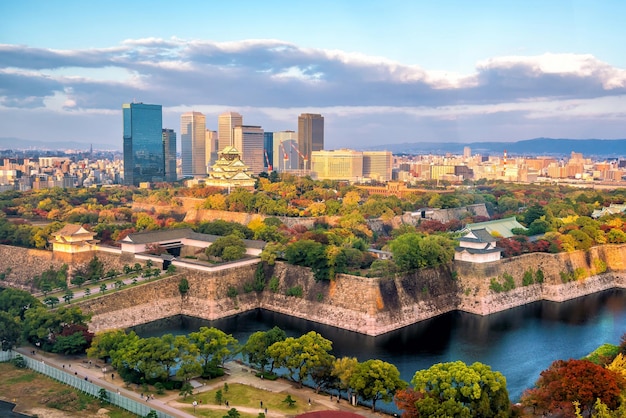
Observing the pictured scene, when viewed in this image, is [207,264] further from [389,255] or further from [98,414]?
[98,414]

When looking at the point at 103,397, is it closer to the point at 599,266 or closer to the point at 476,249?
the point at 476,249

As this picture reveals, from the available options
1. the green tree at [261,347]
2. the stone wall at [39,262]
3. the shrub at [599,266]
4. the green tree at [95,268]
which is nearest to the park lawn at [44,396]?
the green tree at [261,347]

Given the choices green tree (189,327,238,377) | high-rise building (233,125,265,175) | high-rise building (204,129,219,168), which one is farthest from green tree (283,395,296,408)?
high-rise building (204,129,219,168)

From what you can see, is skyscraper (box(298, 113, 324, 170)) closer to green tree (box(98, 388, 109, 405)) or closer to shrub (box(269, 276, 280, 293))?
shrub (box(269, 276, 280, 293))

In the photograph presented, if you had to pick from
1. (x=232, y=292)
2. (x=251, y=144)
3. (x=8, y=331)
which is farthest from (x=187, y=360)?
(x=251, y=144)

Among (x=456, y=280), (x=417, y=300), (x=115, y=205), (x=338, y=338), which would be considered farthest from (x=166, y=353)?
(x=115, y=205)

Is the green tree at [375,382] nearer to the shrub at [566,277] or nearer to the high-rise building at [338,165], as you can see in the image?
the shrub at [566,277]
